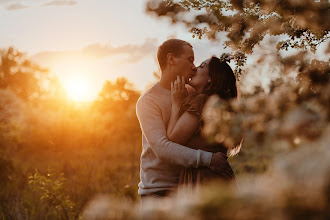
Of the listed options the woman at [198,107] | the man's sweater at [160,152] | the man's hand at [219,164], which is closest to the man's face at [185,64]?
the woman at [198,107]

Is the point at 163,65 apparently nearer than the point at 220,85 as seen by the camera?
No

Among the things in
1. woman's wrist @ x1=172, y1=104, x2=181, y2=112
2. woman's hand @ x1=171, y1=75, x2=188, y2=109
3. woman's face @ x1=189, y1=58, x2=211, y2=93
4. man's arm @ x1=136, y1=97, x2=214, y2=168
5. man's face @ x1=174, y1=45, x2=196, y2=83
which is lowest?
man's arm @ x1=136, y1=97, x2=214, y2=168

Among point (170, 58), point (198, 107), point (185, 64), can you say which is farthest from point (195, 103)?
point (170, 58)

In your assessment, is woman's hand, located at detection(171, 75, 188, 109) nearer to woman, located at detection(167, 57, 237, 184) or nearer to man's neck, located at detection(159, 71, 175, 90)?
woman, located at detection(167, 57, 237, 184)

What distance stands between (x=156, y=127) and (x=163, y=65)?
2.78 ft

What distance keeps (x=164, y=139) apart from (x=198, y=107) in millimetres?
372

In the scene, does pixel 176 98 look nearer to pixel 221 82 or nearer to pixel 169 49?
pixel 221 82

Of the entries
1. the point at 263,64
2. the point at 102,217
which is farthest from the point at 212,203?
the point at 263,64

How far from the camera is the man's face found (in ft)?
10.4

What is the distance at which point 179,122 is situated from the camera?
8.79 feet

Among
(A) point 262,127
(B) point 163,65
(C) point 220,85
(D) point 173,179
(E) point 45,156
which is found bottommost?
(E) point 45,156

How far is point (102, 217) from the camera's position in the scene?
2.88 ft

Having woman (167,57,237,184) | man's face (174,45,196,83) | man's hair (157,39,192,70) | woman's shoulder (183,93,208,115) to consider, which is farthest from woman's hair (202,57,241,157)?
man's hair (157,39,192,70)

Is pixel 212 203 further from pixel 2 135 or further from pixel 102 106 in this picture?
pixel 102 106
